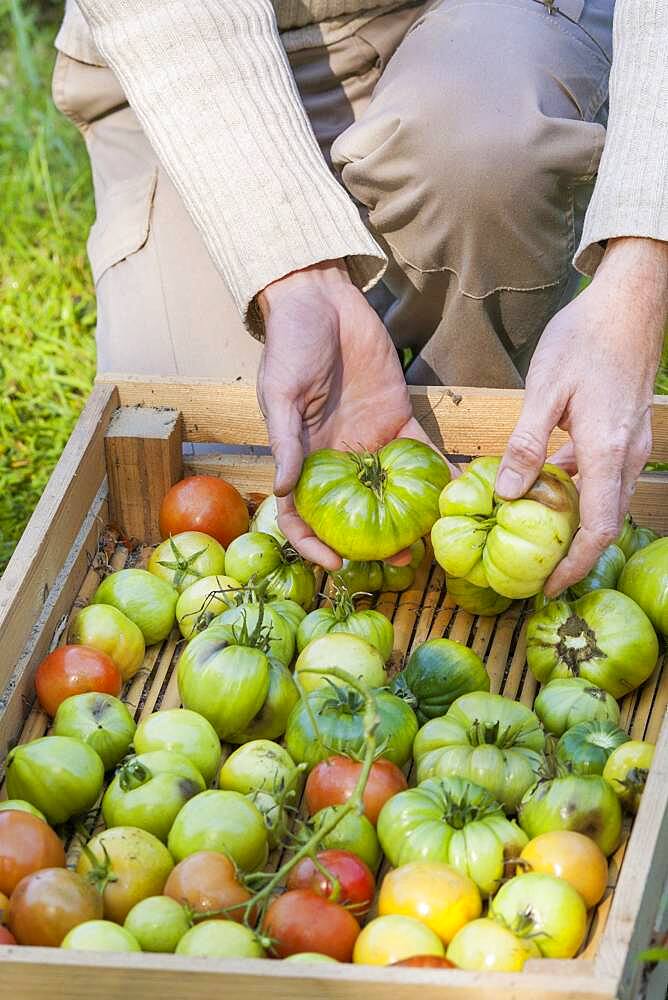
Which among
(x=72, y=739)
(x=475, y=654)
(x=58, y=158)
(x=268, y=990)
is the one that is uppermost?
(x=268, y=990)

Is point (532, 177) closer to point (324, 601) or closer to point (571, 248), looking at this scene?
point (571, 248)

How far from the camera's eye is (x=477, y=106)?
2.25 m

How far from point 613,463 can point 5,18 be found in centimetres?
392

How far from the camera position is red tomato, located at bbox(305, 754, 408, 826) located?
5.24 feet

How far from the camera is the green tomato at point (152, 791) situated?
5.26 feet

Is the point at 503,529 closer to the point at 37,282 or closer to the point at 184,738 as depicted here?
the point at 184,738

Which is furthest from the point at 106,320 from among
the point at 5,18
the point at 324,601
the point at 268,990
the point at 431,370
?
the point at 5,18

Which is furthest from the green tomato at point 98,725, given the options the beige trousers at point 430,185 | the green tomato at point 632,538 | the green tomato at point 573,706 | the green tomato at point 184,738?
→ the beige trousers at point 430,185

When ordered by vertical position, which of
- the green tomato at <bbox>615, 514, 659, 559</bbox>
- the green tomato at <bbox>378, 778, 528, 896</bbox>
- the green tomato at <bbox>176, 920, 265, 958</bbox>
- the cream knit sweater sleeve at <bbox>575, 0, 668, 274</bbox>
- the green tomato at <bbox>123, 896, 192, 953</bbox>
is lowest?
the green tomato at <bbox>615, 514, 659, 559</bbox>

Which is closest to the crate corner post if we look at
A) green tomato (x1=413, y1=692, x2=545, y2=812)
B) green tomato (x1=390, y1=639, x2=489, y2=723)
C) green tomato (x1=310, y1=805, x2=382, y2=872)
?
green tomato (x1=390, y1=639, x2=489, y2=723)

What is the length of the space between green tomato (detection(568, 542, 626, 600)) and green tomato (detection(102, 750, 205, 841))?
2.05ft

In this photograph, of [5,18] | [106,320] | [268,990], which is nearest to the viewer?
[268,990]

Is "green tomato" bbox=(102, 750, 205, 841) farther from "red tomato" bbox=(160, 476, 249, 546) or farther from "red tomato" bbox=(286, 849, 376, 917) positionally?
"red tomato" bbox=(160, 476, 249, 546)

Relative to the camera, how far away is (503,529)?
179 cm
